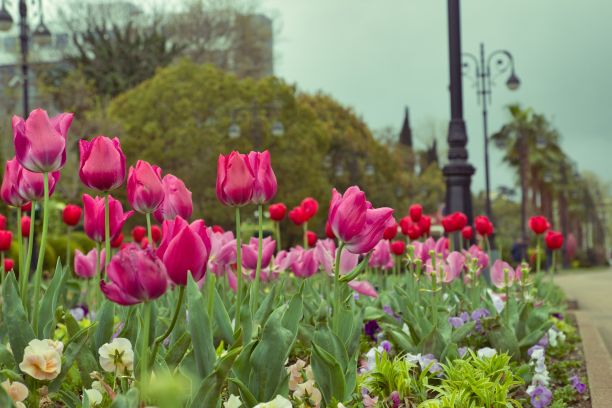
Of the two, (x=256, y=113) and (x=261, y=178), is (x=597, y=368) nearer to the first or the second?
(x=261, y=178)

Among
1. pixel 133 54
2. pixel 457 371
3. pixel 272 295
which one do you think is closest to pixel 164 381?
pixel 272 295

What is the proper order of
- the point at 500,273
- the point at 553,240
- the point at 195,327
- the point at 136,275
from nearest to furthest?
the point at 136,275 → the point at 195,327 → the point at 500,273 → the point at 553,240

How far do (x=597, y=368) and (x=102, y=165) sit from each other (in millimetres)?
4599

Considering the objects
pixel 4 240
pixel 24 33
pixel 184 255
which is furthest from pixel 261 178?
pixel 24 33

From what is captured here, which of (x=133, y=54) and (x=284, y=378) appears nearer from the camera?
(x=284, y=378)

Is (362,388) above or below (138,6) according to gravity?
below

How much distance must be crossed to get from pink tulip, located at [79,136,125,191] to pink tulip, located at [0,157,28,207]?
2.48 feet

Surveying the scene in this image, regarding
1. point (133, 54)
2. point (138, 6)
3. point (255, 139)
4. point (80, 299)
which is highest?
point (138, 6)

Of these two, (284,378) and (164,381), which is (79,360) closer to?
(284,378)

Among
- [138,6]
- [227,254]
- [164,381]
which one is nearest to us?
[164,381]

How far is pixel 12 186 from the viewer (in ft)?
12.7

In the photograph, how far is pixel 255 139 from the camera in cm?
3762

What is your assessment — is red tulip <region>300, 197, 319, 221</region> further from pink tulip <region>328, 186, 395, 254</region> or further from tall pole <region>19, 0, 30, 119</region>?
tall pole <region>19, 0, 30, 119</region>

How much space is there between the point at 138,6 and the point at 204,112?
21.3 m
